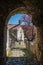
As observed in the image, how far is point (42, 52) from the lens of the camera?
33.1 ft

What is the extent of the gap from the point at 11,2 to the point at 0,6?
0.98 meters

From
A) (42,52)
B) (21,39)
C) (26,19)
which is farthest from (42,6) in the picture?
(21,39)

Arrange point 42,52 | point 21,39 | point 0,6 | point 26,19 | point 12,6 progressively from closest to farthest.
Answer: point 42,52
point 0,6
point 12,6
point 26,19
point 21,39

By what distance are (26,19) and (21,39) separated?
8.66m

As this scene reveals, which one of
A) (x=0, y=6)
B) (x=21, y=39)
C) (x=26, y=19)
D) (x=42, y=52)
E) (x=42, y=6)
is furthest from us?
(x=21, y=39)

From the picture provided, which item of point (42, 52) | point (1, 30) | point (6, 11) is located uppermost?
point (6, 11)

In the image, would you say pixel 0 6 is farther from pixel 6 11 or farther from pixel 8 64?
pixel 8 64

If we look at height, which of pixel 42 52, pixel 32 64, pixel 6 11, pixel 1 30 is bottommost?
pixel 32 64

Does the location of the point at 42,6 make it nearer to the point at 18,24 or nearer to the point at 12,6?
the point at 12,6

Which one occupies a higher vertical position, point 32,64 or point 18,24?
point 18,24

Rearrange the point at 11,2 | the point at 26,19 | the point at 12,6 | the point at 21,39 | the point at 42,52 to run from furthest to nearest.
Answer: the point at 21,39
the point at 26,19
the point at 12,6
the point at 11,2
the point at 42,52

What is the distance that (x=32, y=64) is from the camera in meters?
11.5

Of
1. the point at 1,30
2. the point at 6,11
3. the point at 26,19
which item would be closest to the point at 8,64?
the point at 1,30

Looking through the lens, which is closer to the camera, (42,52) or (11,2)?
(42,52)
